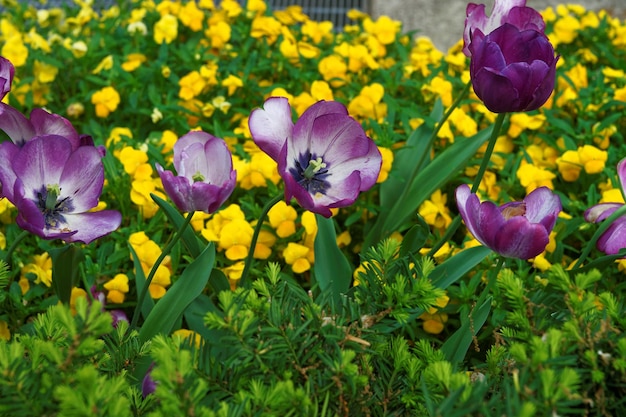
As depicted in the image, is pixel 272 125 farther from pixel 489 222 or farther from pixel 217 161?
pixel 489 222

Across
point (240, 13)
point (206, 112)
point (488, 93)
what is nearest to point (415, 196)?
point (488, 93)

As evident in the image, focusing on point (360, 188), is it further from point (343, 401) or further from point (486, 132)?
point (486, 132)

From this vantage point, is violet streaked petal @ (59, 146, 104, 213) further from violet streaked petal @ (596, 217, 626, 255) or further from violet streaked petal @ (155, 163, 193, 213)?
violet streaked petal @ (596, 217, 626, 255)

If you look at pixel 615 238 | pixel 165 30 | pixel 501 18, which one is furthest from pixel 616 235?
pixel 165 30

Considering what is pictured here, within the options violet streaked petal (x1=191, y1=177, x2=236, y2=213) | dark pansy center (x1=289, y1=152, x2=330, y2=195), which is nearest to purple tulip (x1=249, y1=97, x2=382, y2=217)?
dark pansy center (x1=289, y1=152, x2=330, y2=195)

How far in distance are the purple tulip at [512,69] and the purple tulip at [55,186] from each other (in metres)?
0.63

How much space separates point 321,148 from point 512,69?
316 millimetres

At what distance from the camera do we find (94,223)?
124 centimetres

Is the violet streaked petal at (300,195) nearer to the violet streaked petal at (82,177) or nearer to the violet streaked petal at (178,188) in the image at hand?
the violet streaked petal at (178,188)

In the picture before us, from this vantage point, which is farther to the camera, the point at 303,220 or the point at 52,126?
the point at 303,220

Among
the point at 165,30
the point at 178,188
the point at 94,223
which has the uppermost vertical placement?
the point at 178,188

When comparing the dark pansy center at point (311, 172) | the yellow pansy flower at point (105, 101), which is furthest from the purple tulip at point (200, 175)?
the yellow pansy flower at point (105, 101)

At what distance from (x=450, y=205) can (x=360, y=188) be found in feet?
2.74

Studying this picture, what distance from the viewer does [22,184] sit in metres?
1.11
